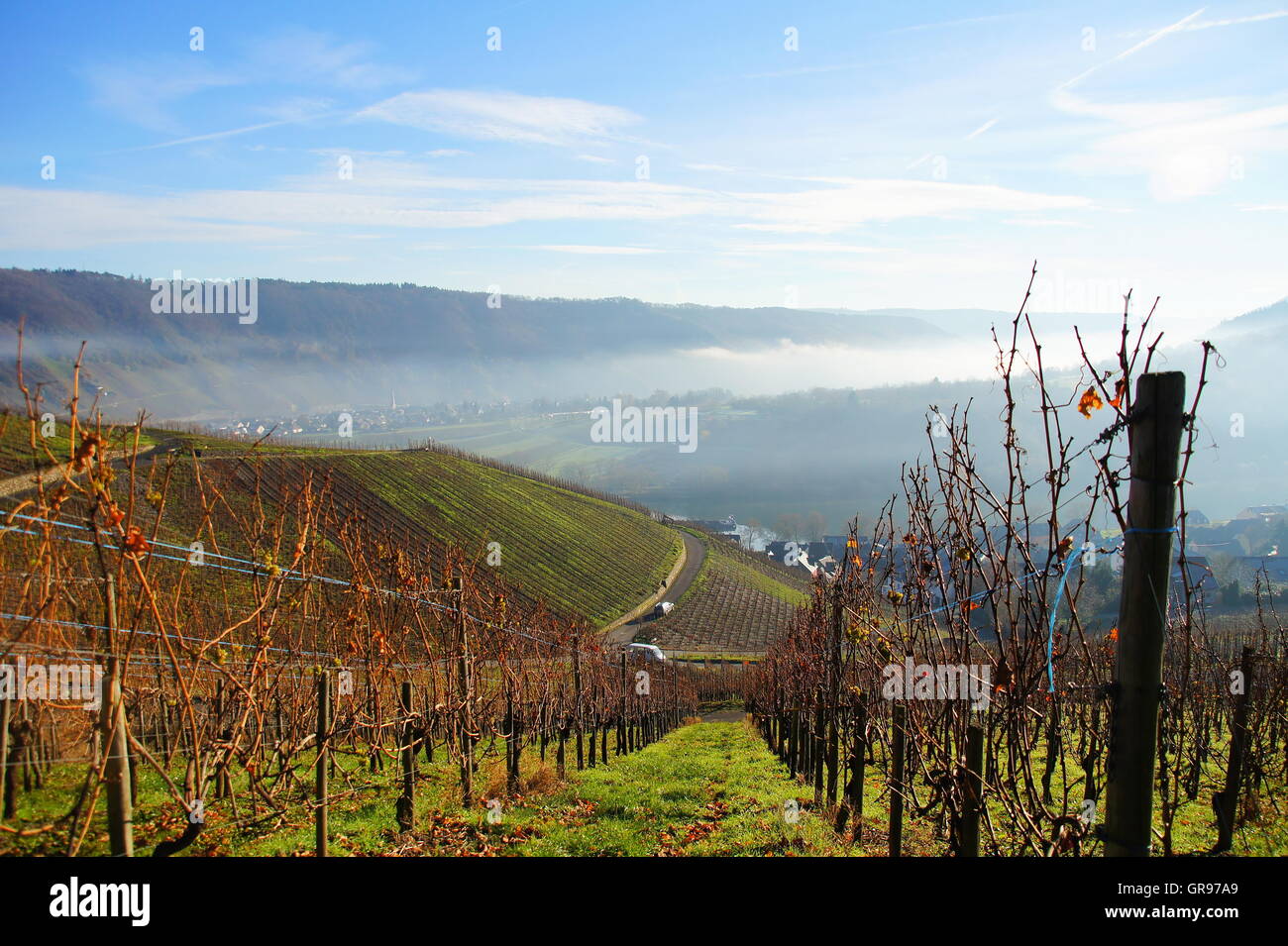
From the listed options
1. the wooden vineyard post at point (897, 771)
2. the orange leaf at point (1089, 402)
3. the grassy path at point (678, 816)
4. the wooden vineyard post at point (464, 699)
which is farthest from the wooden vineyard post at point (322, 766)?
the orange leaf at point (1089, 402)

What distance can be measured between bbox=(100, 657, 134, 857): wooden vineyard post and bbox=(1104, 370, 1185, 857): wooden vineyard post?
390cm

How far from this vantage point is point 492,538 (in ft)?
184

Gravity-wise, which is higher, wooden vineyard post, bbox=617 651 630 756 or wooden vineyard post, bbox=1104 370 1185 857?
wooden vineyard post, bbox=1104 370 1185 857

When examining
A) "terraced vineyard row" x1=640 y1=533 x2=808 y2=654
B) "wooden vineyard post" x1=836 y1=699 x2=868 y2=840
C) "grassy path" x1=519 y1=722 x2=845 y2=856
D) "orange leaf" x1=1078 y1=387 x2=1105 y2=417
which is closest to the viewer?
"orange leaf" x1=1078 y1=387 x2=1105 y2=417

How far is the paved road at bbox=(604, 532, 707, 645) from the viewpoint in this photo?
4962 cm

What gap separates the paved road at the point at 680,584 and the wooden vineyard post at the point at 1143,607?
3355 centimetres

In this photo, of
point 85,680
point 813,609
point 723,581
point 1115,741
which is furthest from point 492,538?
point 1115,741

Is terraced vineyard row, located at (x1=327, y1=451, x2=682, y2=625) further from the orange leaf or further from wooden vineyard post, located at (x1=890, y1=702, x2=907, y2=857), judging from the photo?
the orange leaf

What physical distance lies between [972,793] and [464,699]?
22.1 ft

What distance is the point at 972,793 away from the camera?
12.5ft

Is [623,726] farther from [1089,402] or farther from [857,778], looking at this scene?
[1089,402]

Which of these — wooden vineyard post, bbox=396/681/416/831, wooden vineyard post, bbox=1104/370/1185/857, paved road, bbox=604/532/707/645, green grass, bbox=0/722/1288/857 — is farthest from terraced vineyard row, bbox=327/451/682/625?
wooden vineyard post, bbox=1104/370/1185/857

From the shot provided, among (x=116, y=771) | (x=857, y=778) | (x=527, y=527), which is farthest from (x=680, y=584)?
(x=116, y=771)
